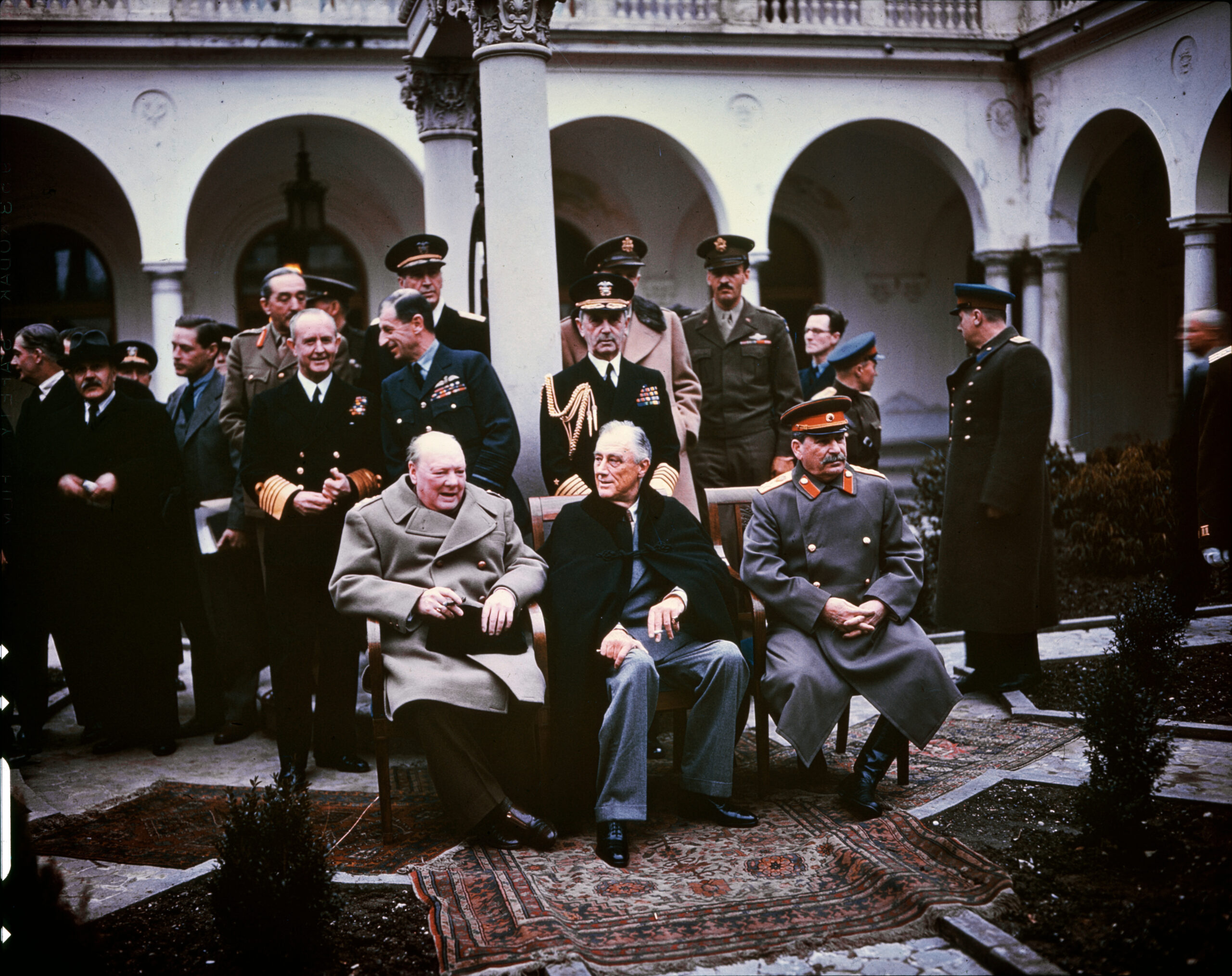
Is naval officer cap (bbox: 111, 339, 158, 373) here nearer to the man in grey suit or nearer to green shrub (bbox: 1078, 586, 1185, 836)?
the man in grey suit

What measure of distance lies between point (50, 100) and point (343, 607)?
437 inches

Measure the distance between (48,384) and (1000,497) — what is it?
4.79 meters

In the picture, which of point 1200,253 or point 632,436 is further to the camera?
point 1200,253

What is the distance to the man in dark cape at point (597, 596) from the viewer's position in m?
4.28

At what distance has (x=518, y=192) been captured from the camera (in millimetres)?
5660

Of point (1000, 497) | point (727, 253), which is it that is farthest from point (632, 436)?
point (727, 253)

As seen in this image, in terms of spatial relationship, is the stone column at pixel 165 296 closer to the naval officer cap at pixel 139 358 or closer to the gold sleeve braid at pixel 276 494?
the naval officer cap at pixel 139 358

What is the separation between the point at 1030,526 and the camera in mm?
5656

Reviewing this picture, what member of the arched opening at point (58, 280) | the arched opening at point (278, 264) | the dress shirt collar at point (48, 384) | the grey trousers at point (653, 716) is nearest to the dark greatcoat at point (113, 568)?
the dress shirt collar at point (48, 384)

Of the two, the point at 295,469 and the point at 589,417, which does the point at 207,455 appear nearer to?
the point at 295,469

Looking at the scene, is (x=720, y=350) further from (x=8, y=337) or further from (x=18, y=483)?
(x=8, y=337)

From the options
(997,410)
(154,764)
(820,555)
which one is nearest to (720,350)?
(997,410)

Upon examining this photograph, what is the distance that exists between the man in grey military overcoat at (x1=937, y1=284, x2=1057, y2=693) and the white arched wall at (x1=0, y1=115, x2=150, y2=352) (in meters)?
12.1

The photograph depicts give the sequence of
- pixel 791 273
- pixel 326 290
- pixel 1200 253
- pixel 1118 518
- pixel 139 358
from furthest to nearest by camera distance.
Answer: pixel 791 273
pixel 1200 253
pixel 1118 518
pixel 139 358
pixel 326 290
